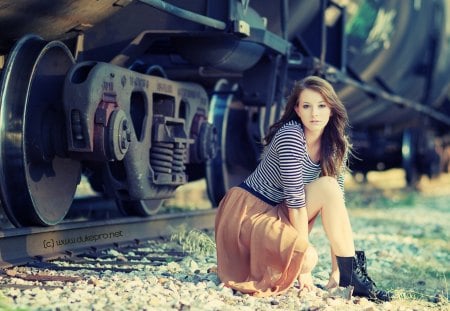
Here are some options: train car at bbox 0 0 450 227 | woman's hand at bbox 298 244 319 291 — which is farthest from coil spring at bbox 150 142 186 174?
woman's hand at bbox 298 244 319 291

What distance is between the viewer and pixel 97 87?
3.92 metres

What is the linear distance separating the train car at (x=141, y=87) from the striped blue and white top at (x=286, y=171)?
33.7 inches

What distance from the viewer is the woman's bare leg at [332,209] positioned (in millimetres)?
3328

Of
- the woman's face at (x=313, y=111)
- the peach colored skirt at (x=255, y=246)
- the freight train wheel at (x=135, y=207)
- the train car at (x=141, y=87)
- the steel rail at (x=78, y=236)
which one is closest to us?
the peach colored skirt at (x=255, y=246)

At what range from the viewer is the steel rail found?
3.71m

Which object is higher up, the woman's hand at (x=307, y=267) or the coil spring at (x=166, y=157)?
the coil spring at (x=166, y=157)

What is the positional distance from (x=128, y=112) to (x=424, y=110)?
7.14 metres

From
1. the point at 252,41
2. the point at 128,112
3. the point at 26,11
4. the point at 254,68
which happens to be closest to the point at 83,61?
the point at 128,112

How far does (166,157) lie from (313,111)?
144 centimetres

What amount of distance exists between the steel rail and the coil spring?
1.18ft

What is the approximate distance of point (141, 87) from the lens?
4.43m

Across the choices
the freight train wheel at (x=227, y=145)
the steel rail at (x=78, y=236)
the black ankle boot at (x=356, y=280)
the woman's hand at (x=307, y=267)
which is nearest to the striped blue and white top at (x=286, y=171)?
the woman's hand at (x=307, y=267)

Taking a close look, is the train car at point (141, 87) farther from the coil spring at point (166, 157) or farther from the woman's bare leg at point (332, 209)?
the woman's bare leg at point (332, 209)

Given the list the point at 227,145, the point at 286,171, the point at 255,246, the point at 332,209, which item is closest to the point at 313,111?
the point at 286,171
